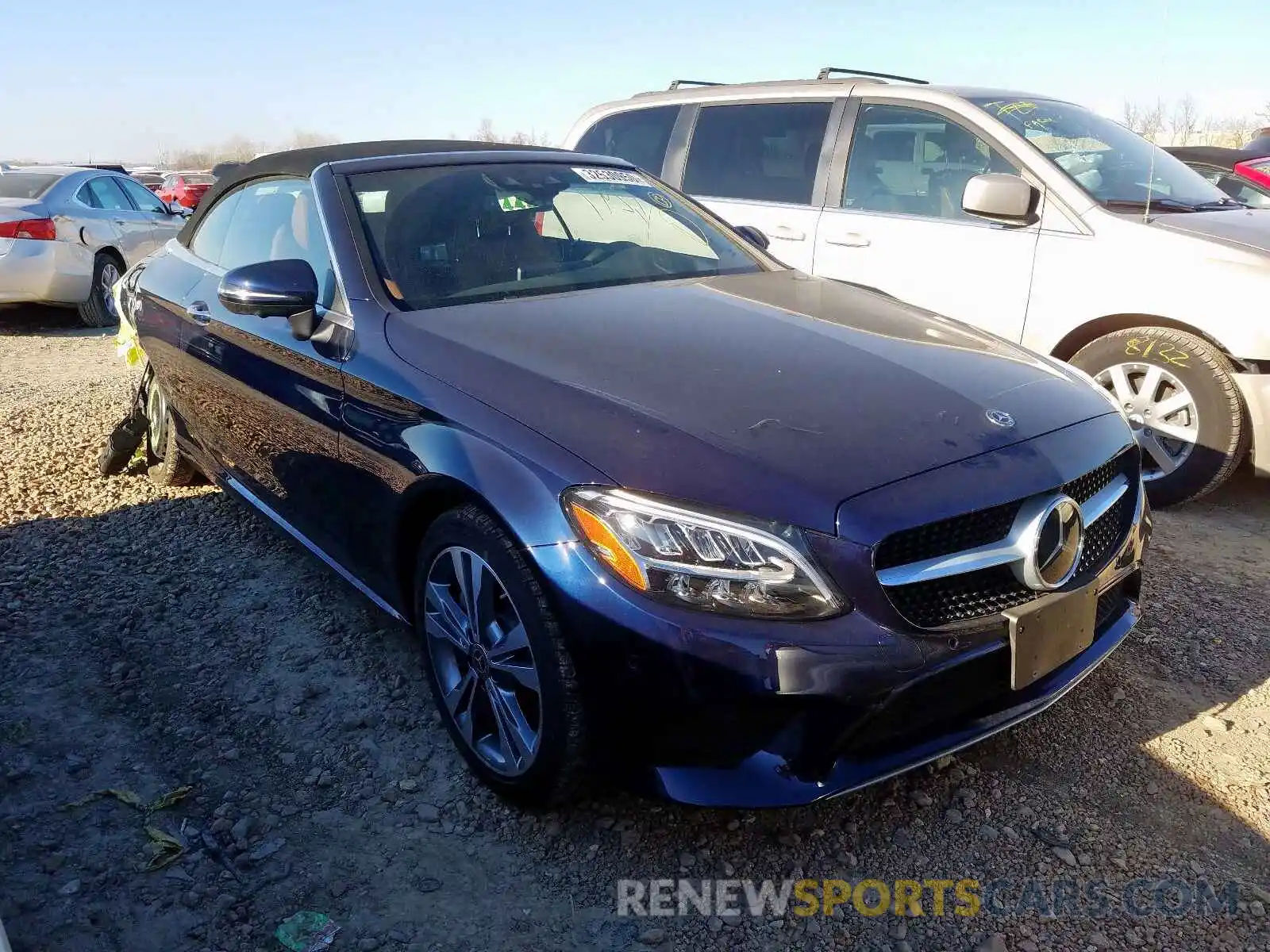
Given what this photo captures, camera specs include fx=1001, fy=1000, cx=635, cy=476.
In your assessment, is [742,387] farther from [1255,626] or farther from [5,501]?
[5,501]

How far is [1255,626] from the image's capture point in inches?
132

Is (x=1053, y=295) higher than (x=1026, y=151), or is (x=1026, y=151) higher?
(x=1026, y=151)

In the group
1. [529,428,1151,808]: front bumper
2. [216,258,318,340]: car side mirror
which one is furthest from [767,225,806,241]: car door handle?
[529,428,1151,808]: front bumper

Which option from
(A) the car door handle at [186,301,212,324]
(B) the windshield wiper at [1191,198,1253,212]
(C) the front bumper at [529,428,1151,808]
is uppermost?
(B) the windshield wiper at [1191,198,1253,212]

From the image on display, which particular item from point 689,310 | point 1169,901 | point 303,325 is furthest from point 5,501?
point 1169,901

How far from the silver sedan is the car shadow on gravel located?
7119mm

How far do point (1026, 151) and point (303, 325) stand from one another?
11.2ft

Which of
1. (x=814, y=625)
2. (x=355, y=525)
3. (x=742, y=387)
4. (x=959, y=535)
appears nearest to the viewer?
(x=814, y=625)

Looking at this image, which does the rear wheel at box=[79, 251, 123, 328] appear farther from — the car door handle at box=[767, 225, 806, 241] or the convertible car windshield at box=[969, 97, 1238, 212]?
the convertible car windshield at box=[969, 97, 1238, 212]

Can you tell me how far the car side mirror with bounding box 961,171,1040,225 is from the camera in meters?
4.40

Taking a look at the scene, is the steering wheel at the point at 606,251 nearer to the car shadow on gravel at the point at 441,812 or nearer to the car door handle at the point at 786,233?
the car shadow on gravel at the point at 441,812

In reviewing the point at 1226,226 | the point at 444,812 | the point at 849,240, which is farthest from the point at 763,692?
the point at 849,240

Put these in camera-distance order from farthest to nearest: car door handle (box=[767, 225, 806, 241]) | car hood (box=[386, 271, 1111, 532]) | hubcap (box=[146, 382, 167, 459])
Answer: car door handle (box=[767, 225, 806, 241]) → hubcap (box=[146, 382, 167, 459]) → car hood (box=[386, 271, 1111, 532])

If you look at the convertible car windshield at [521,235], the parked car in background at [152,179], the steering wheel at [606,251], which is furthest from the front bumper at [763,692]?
the parked car in background at [152,179]
